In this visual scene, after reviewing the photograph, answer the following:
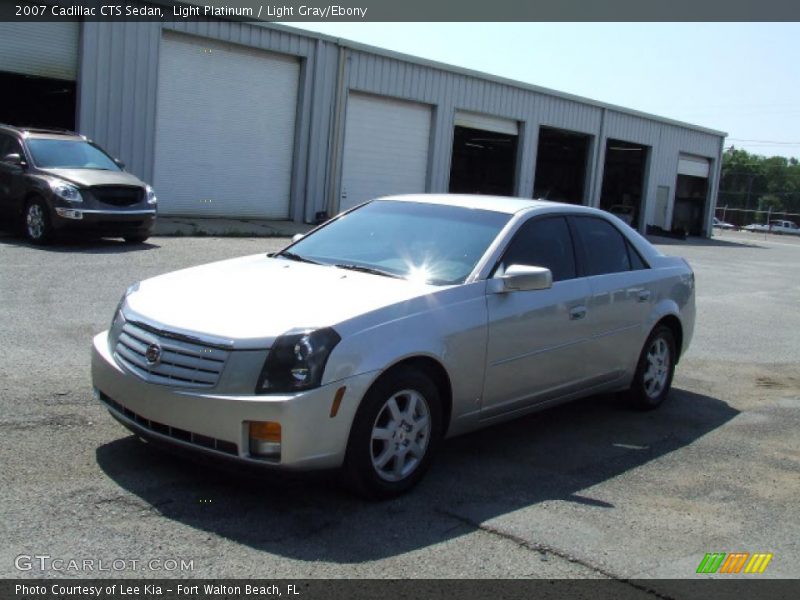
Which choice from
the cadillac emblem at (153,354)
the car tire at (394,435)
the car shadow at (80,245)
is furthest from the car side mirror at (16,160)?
the car tire at (394,435)

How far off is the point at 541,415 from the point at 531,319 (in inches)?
57.7

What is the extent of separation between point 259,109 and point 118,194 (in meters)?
8.91

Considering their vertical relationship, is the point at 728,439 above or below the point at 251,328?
below

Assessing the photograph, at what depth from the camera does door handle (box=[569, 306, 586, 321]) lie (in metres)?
6.01

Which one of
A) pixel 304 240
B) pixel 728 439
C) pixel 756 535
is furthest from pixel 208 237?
pixel 756 535

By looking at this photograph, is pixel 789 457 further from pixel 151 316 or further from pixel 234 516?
pixel 151 316

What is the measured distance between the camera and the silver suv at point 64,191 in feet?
43.1

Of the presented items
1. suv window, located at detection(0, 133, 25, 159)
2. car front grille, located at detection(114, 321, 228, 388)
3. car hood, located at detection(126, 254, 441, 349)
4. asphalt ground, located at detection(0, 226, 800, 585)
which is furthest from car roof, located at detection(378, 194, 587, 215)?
suv window, located at detection(0, 133, 25, 159)

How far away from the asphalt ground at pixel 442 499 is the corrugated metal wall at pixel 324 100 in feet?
40.6

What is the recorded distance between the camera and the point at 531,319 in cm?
562

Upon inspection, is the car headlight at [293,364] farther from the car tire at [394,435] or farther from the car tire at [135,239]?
the car tire at [135,239]

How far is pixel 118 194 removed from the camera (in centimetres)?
1374

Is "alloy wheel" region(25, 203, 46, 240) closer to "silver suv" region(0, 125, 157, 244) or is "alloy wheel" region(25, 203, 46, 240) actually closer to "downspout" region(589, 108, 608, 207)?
"silver suv" region(0, 125, 157, 244)

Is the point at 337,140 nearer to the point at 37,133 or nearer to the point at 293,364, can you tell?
the point at 37,133
